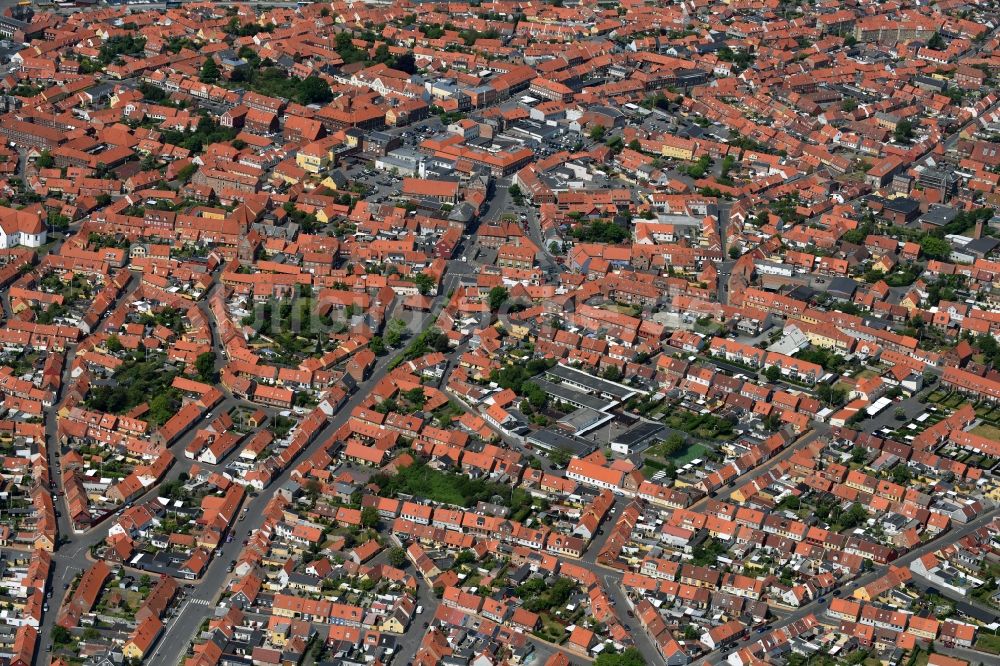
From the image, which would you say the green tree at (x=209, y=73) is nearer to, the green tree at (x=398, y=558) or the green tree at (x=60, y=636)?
the green tree at (x=398, y=558)

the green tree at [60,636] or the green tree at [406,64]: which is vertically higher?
the green tree at [60,636]

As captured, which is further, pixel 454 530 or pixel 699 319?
pixel 699 319

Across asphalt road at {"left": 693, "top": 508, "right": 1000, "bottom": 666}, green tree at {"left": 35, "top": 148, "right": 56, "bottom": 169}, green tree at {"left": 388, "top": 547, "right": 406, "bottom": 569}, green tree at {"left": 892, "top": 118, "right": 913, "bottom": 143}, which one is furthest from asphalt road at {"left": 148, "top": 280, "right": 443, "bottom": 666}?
green tree at {"left": 892, "top": 118, "right": 913, "bottom": 143}

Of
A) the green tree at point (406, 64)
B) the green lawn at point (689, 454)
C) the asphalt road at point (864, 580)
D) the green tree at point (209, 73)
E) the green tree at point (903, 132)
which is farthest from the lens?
the green tree at point (406, 64)

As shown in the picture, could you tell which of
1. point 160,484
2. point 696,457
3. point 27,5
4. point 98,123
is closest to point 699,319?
point 696,457

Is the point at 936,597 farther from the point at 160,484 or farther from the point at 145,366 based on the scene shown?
the point at 145,366

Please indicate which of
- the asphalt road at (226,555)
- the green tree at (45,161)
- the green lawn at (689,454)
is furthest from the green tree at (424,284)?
the green tree at (45,161)

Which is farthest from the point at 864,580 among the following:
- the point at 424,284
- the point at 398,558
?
the point at 424,284

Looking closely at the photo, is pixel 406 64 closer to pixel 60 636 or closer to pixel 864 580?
pixel 864 580
